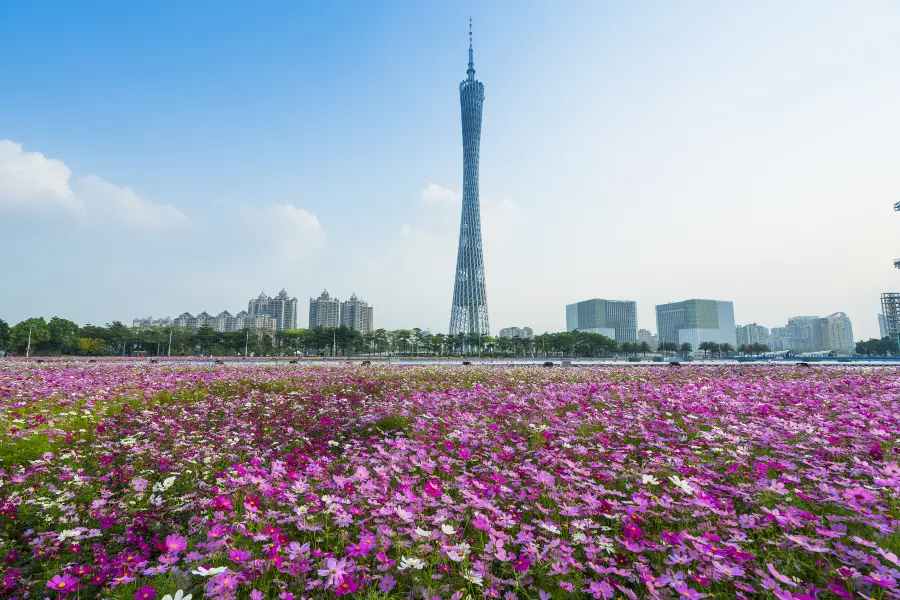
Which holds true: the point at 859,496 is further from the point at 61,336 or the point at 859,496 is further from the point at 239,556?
the point at 61,336

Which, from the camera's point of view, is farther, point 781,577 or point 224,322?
point 224,322

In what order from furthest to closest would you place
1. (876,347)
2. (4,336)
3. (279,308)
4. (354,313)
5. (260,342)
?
(279,308)
(354,313)
(876,347)
(260,342)
(4,336)

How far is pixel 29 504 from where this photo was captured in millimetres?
4422

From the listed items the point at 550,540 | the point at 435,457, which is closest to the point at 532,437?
the point at 435,457

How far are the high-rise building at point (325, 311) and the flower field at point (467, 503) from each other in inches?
6171

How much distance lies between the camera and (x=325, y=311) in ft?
529

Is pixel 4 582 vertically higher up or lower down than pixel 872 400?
lower down

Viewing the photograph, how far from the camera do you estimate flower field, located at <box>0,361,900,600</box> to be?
8.63 ft

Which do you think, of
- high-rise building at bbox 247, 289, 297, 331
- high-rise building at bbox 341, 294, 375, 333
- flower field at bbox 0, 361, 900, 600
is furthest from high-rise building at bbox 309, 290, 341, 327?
flower field at bbox 0, 361, 900, 600

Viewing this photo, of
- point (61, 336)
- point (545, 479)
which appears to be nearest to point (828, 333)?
point (545, 479)

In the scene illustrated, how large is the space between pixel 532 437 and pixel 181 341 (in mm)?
93341

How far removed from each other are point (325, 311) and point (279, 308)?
23.8 meters

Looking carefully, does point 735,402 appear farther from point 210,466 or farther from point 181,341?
point 181,341

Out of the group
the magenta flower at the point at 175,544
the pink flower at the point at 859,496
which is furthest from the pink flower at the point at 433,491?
the pink flower at the point at 859,496
